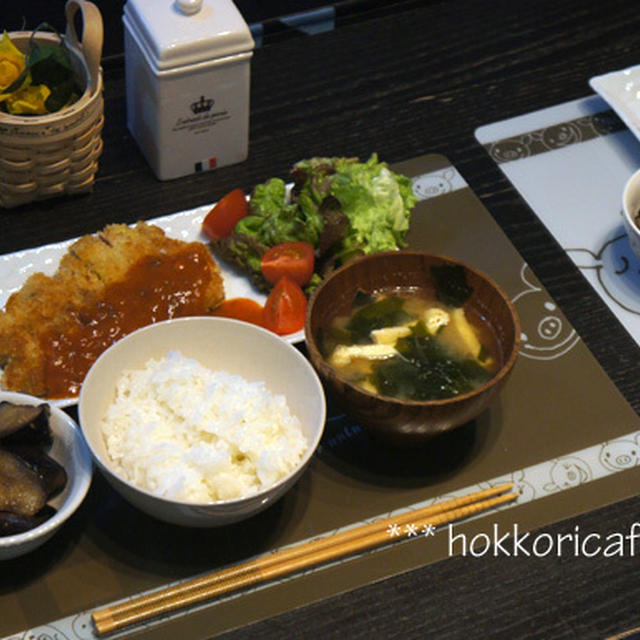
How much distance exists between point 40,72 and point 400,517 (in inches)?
53.4

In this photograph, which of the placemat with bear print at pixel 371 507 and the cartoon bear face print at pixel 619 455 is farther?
the cartoon bear face print at pixel 619 455

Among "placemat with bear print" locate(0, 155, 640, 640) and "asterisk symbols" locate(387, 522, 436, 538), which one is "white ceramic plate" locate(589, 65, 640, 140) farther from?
"asterisk symbols" locate(387, 522, 436, 538)

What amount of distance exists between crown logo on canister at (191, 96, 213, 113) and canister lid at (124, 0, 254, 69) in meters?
0.12

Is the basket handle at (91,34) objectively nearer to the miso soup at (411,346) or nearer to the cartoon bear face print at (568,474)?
the miso soup at (411,346)

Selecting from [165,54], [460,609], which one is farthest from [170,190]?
[460,609]

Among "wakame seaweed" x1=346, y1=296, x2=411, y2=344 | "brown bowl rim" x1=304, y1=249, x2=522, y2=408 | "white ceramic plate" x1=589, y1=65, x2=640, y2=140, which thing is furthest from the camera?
"white ceramic plate" x1=589, y1=65, x2=640, y2=140

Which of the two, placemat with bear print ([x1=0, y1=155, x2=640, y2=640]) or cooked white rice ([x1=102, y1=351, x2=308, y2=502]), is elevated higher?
cooked white rice ([x1=102, y1=351, x2=308, y2=502])

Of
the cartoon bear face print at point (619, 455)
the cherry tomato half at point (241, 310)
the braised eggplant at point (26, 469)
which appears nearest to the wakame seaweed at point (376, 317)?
the cherry tomato half at point (241, 310)

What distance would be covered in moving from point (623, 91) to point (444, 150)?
1.71 feet

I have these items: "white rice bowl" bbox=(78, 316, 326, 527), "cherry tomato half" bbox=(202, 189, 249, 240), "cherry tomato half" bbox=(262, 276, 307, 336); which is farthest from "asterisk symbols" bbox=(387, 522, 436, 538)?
"cherry tomato half" bbox=(202, 189, 249, 240)

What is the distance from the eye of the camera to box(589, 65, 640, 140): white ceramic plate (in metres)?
3.07

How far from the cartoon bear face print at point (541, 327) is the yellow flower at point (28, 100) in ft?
3.95

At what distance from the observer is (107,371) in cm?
223

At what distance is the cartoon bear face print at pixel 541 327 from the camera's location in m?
2.58
